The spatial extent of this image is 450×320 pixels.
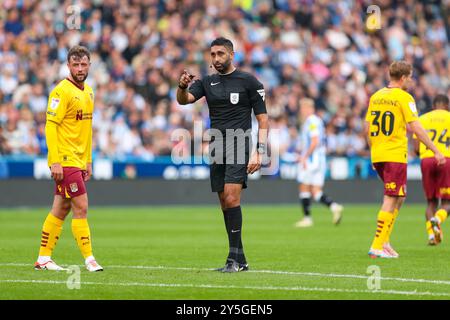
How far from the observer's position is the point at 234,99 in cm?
1181

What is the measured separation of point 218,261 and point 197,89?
248 cm

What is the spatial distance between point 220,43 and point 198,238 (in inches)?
264

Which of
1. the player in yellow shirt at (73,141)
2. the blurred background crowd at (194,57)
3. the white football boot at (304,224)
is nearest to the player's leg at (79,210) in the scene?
the player in yellow shirt at (73,141)

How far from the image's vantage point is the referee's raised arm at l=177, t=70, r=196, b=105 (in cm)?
1135

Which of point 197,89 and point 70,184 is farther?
point 197,89

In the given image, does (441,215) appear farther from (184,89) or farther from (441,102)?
(184,89)

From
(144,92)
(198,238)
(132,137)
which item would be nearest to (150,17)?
(144,92)

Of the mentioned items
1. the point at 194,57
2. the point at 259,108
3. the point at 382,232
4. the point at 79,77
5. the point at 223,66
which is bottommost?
the point at 382,232

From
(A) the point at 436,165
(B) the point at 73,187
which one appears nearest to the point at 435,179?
(A) the point at 436,165

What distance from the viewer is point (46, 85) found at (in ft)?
90.9

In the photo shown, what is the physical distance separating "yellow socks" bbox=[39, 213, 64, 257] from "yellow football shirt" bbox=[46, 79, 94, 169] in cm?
72

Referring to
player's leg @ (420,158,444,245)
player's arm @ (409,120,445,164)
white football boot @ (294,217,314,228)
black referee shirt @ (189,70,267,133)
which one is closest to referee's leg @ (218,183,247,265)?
black referee shirt @ (189,70,267,133)

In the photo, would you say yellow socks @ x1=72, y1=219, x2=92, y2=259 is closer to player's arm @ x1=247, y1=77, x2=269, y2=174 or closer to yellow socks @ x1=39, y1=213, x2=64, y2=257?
yellow socks @ x1=39, y1=213, x2=64, y2=257

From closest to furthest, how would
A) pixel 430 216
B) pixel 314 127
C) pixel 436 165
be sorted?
pixel 430 216 < pixel 436 165 < pixel 314 127
